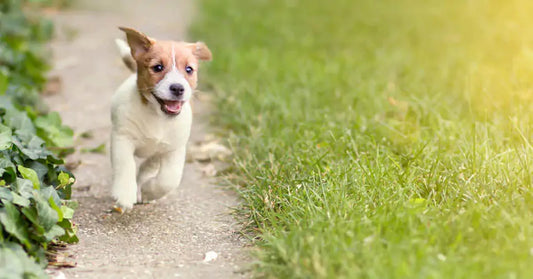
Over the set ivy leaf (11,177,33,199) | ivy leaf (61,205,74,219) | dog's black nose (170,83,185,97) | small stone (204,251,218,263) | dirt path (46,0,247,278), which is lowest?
dirt path (46,0,247,278)

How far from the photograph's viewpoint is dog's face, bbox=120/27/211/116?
334 centimetres

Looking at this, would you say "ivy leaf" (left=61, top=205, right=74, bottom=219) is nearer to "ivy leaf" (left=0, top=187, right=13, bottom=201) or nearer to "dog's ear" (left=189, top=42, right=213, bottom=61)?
"ivy leaf" (left=0, top=187, right=13, bottom=201)

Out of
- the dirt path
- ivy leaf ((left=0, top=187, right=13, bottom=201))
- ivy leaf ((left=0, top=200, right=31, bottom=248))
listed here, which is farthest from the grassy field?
ivy leaf ((left=0, top=187, right=13, bottom=201))

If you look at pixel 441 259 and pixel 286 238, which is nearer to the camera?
pixel 441 259

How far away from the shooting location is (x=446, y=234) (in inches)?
110

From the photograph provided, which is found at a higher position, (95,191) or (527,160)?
(527,160)

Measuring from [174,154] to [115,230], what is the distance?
0.53 meters

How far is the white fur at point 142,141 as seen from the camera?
11.5 feet

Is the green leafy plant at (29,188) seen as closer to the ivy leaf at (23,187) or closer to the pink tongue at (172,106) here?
the ivy leaf at (23,187)

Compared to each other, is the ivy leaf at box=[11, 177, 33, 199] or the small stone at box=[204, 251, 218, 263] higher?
the ivy leaf at box=[11, 177, 33, 199]

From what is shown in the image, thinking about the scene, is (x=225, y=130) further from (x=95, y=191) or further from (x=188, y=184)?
(x=95, y=191)

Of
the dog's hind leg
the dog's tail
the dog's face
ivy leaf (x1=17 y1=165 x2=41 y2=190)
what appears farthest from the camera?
the dog's tail

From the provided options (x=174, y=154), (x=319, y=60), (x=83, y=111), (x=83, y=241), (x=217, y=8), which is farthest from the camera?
(x=217, y=8)

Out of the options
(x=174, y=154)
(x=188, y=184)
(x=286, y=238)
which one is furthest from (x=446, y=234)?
(x=188, y=184)
